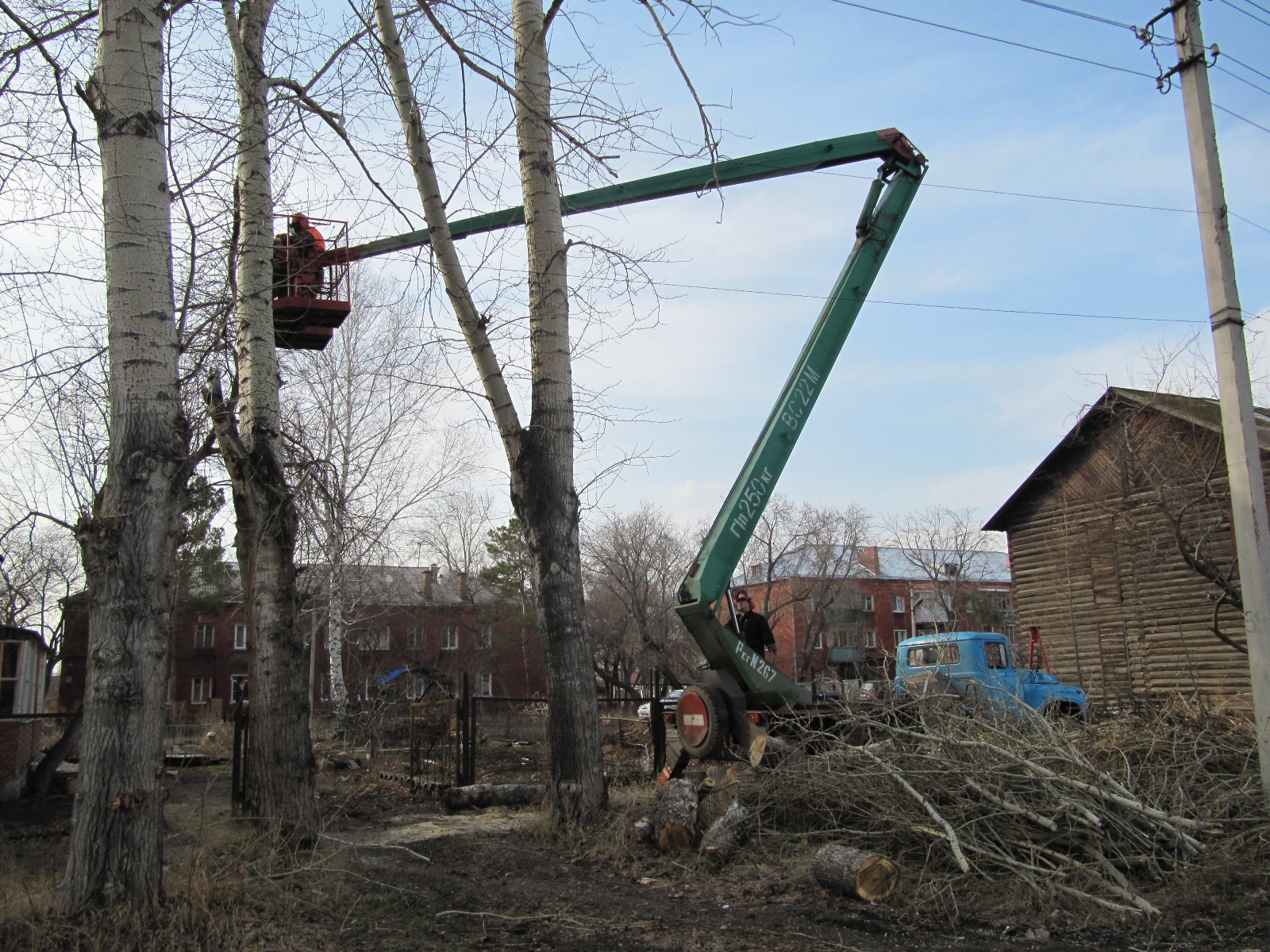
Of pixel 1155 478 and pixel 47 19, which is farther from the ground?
pixel 47 19

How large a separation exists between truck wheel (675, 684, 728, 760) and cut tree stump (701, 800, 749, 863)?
1.18 m

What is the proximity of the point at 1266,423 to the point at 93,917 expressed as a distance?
20.1 m

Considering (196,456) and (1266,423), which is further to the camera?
(1266,423)

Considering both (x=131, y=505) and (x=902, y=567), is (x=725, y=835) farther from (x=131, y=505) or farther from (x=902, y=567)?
(x=902, y=567)

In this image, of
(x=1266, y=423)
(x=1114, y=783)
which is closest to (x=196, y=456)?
(x=1114, y=783)

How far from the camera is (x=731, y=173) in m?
10.9

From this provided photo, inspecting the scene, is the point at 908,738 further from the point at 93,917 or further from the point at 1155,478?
the point at 1155,478

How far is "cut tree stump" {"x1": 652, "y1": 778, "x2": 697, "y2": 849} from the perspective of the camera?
7.61m

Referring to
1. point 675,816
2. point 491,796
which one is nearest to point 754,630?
point 675,816

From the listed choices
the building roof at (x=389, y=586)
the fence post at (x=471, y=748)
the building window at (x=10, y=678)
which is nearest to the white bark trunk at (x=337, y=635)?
the building roof at (x=389, y=586)

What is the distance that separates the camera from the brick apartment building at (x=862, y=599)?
4850 cm

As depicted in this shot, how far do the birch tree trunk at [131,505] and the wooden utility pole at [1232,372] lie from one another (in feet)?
25.6

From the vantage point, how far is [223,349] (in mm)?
7828

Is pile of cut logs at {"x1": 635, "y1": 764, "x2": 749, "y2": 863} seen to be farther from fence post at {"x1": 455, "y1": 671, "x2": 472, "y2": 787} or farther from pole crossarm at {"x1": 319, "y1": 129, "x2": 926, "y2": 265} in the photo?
pole crossarm at {"x1": 319, "y1": 129, "x2": 926, "y2": 265}
